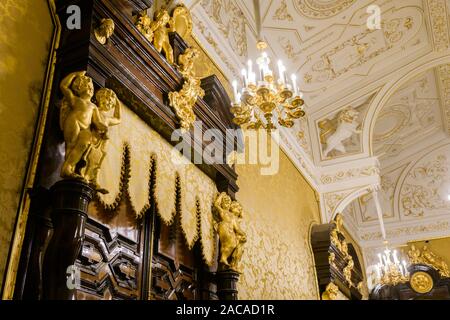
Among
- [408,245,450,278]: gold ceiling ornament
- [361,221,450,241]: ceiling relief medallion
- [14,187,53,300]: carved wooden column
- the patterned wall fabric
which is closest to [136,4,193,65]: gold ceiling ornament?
the patterned wall fabric

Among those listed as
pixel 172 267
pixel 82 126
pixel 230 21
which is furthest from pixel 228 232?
pixel 230 21

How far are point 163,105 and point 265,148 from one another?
11.0ft

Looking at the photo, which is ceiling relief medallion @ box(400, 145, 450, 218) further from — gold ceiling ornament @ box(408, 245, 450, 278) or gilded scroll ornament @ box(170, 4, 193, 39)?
gilded scroll ornament @ box(170, 4, 193, 39)

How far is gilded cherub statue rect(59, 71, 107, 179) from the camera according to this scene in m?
2.65

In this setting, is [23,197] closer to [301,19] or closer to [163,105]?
[163,105]

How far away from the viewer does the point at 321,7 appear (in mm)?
7512

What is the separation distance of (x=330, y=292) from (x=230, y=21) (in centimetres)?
471

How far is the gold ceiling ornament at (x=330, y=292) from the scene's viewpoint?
25.5 ft

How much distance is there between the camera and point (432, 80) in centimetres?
991

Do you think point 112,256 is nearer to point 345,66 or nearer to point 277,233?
point 277,233

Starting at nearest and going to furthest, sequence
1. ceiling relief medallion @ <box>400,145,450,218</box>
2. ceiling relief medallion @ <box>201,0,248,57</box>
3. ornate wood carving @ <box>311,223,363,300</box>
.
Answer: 1. ceiling relief medallion @ <box>201,0,248,57</box>
2. ornate wood carving @ <box>311,223,363,300</box>
3. ceiling relief medallion @ <box>400,145,450,218</box>

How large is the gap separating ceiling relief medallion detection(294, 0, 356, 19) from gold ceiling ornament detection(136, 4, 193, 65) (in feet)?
10.5

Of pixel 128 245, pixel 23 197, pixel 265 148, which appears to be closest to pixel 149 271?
pixel 128 245

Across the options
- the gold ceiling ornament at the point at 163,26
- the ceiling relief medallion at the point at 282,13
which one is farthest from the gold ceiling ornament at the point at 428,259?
the gold ceiling ornament at the point at 163,26
